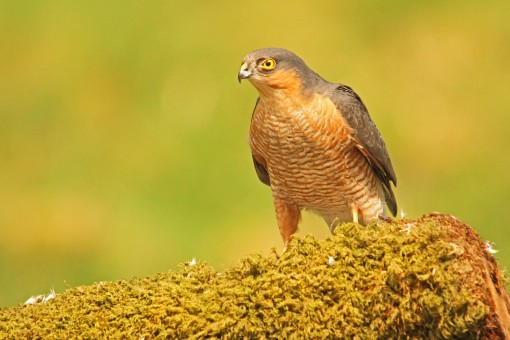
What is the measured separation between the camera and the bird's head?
3.94 metres

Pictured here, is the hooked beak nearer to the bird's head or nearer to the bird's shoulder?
the bird's head

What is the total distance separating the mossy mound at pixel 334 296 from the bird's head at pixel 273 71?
1502 millimetres

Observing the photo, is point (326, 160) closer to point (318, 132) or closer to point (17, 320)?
point (318, 132)

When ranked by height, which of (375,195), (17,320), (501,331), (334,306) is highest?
(375,195)

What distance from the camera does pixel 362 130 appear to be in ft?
13.8

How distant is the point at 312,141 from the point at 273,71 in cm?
41

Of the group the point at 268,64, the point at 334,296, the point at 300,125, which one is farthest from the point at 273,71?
the point at 334,296

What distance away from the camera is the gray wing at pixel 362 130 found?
4156 millimetres

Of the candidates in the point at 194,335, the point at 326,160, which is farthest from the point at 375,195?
the point at 194,335

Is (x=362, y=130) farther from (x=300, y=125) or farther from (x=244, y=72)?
(x=244, y=72)

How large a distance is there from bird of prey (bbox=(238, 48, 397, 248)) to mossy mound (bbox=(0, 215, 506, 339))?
145 cm

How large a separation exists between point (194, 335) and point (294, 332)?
0.31m

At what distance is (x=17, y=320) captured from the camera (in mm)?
2744

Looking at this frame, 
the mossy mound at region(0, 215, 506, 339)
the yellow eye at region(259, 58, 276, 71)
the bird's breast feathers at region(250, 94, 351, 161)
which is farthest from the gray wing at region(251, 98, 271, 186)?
the mossy mound at region(0, 215, 506, 339)
